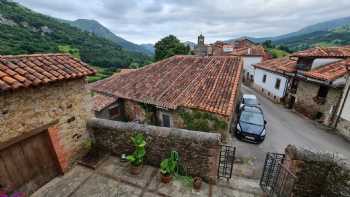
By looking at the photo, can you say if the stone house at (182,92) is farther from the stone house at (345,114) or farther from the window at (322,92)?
the window at (322,92)

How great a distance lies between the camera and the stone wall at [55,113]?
3717 mm

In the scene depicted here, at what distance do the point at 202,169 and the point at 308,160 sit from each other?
9.29 feet

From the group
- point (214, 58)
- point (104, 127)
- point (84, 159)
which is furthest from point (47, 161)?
point (214, 58)

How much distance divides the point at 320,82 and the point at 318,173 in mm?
12627

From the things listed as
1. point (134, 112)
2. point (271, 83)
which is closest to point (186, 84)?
point (134, 112)

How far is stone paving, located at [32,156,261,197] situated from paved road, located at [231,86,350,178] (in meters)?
4.49

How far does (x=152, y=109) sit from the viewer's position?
10.4 metres

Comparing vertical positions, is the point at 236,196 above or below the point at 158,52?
below

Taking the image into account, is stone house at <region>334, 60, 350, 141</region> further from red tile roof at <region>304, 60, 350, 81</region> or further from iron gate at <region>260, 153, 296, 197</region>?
iron gate at <region>260, 153, 296, 197</region>

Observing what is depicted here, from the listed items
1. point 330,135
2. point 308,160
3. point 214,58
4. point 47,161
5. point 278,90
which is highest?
point 214,58

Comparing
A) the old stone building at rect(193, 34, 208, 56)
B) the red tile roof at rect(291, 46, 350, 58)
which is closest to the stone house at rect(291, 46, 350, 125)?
the red tile roof at rect(291, 46, 350, 58)

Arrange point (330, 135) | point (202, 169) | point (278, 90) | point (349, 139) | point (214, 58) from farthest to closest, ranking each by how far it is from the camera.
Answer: point (278, 90)
point (214, 58)
point (330, 135)
point (349, 139)
point (202, 169)

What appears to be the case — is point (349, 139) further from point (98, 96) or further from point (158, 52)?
point (158, 52)

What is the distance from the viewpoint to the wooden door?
3.94 metres
